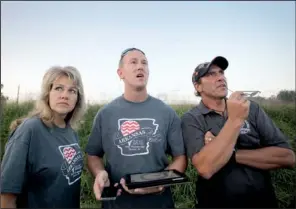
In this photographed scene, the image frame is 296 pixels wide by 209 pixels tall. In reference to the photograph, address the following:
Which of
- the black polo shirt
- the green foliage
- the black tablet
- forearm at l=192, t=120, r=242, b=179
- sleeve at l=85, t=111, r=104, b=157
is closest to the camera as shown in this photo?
the black tablet

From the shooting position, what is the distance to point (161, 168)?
2521mm

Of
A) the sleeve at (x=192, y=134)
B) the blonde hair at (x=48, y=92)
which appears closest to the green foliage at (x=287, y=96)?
the sleeve at (x=192, y=134)

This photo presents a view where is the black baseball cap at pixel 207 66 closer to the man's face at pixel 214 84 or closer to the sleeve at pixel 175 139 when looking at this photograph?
the man's face at pixel 214 84

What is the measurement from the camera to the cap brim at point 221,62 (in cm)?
278

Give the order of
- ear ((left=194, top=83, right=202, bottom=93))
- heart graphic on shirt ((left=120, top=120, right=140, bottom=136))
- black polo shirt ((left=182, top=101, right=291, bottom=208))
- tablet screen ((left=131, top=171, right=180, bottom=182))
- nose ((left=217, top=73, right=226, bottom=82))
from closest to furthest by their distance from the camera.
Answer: tablet screen ((left=131, top=171, right=180, bottom=182))
black polo shirt ((left=182, top=101, right=291, bottom=208))
heart graphic on shirt ((left=120, top=120, right=140, bottom=136))
nose ((left=217, top=73, right=226, bottom=82))
ear ((left=194, top=83, right=202, bottom=93))

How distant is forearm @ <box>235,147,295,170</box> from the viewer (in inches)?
92.4

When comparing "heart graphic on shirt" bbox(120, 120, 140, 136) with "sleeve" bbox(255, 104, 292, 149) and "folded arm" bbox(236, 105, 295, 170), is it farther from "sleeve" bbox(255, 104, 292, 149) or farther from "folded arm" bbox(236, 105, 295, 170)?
"sleeve" bbox(255, 104, 292, 149)

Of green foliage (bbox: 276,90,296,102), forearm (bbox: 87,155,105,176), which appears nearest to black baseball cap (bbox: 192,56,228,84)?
forearm (bbox: 87,155,105,176)

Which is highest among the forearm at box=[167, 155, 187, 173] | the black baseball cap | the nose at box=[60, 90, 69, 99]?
the black baseball cap

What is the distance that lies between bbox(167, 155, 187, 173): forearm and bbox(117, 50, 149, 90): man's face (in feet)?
3.06

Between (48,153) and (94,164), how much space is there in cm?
61

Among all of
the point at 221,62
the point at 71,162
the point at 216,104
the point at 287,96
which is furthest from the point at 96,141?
the point at 287,96

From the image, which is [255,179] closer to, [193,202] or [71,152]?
[71,152]

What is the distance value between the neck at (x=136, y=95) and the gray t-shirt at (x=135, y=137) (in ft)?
0.19
